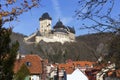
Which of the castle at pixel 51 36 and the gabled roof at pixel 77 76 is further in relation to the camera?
the castle at pixel 51 36

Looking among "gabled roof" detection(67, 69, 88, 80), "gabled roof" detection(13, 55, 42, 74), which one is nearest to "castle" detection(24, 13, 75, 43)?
"gabled roof" detection(67, 69, 88, 80)

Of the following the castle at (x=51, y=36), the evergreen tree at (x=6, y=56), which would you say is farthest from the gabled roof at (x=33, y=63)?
the castle at (x=51, y=36)

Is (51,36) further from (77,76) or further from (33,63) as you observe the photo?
(33,63)

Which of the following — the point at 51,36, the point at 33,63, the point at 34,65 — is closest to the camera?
the point at 34,65

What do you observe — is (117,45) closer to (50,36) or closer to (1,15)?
(1,15)

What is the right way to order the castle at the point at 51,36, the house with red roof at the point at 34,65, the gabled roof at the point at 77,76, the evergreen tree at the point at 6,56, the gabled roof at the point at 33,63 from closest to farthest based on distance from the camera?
the evergreen tree at the point at 6,56 → the house with red roof at the point at 34,65 → the gabled roof at the point at 33,63 → the gabled roof at the point at 77,76 → the castle at the point at 51,36

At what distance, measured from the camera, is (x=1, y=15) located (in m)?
12.3

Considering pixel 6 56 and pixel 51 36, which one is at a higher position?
pixel 51 36

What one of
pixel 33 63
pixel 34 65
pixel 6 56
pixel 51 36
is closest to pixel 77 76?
pixel 33 63

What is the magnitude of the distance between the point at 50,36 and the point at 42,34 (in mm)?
4326

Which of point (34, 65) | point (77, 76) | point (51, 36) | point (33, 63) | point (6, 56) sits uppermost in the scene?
point (51, 36)

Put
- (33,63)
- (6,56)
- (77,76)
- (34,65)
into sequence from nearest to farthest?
(6,56) → (34,65) → (33,63) → (77,76)

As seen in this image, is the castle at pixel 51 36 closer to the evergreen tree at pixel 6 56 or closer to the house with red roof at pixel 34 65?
the house with red roof at pixel 34 65

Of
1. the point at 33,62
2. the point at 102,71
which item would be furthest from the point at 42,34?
the point at 102,71
